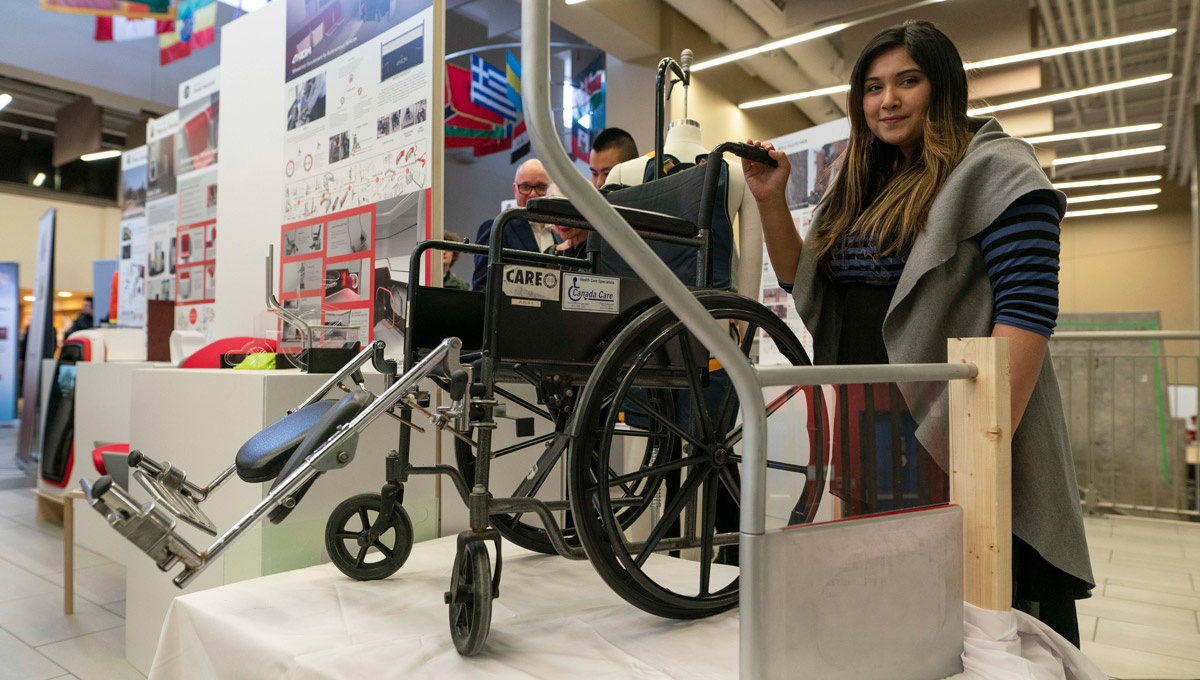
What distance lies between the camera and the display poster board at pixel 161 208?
4.62m

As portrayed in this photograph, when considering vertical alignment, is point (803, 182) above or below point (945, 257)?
above

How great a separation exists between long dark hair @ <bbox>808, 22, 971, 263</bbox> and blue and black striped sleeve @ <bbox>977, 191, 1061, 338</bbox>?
5.1 inches

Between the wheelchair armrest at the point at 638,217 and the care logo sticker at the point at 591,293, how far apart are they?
0.12 meters

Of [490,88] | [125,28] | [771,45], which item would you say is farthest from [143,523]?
[490,88]

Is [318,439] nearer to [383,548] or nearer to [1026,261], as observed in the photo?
[383,548]

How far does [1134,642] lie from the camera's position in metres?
2.58

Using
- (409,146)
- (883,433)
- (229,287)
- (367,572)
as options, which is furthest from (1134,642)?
(229,287)

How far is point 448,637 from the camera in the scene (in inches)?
47.3

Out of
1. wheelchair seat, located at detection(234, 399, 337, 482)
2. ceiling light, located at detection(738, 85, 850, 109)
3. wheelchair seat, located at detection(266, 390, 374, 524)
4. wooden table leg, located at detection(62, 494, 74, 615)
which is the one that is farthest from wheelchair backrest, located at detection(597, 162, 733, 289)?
ceiling light, located at detection(738, 85, 850, 109)

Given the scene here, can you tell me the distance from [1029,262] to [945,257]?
11cm

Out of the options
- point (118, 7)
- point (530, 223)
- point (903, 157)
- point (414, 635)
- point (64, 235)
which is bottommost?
point (414, 635)

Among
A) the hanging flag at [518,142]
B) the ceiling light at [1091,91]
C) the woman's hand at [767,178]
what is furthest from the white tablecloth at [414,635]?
the ceiling light at [1091,91]

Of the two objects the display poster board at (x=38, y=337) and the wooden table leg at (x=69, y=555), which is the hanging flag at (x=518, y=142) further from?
the wooden table leg at (x=69, y=555)

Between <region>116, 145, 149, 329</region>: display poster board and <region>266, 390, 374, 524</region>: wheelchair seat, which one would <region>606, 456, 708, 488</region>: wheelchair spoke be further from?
<region>116, 145, 149, 329</region>: display poster board
